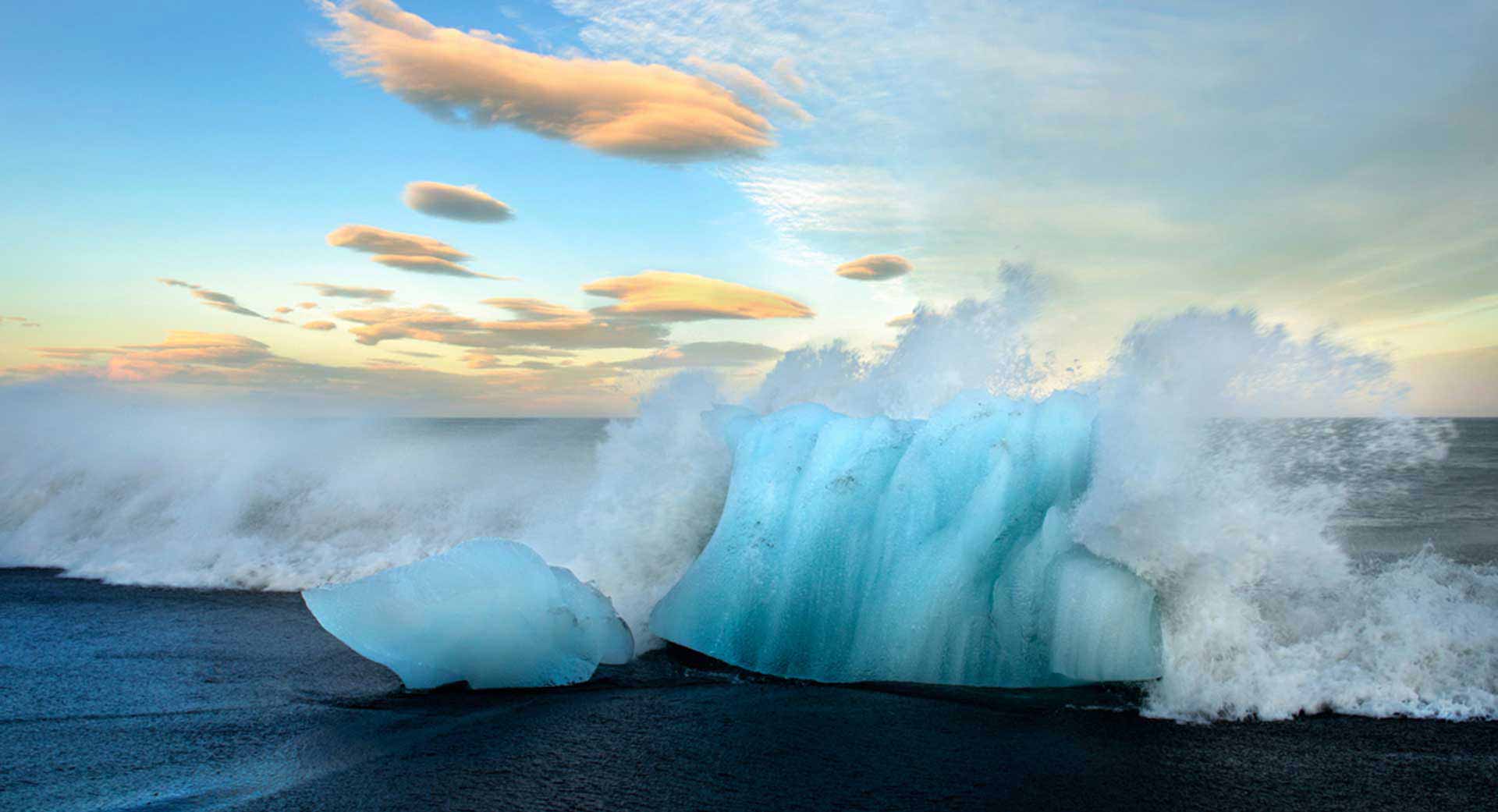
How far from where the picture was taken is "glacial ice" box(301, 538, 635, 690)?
A: 5.37m

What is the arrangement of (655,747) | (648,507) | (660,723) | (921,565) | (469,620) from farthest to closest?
(648,507) < (921,565) < (469,620) < (660,723) < (655,747)

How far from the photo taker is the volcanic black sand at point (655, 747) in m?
3.65

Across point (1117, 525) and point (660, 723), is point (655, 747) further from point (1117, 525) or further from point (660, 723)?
point (1117, 525)

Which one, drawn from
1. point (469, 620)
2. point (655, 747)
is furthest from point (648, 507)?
point (655, 747)

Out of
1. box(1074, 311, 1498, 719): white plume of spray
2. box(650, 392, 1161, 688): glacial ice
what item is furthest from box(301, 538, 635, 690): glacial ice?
box(1074, 311, 1498, 719): white plume of spray

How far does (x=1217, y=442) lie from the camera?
5.93 meters

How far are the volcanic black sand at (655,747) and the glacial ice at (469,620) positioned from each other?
225 millimetres

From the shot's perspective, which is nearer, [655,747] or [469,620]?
[655,747]

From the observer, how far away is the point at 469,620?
17.9 ft

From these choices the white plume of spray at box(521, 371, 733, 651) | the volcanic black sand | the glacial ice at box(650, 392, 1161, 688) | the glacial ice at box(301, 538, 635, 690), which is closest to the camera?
the volcanic black sand

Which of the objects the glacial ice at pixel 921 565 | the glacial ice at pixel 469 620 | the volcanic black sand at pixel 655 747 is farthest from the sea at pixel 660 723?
the glacial ice at pixel 921 565

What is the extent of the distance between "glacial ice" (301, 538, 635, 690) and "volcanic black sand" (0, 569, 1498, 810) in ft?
0.74

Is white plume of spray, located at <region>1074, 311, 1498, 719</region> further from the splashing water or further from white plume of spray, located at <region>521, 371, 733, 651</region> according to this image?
white plume of spray, located at <region>521, 371, 733, 651</region>

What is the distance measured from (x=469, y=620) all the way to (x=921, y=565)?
308 cm
